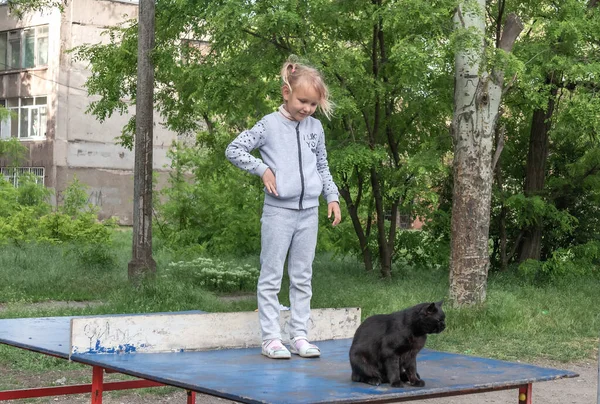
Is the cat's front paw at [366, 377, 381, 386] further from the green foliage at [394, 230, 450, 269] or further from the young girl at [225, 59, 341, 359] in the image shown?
the green foliage at [394, 230, 450, 269]

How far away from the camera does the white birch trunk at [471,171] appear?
41.7ft

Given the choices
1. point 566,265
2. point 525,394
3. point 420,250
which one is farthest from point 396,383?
point 420,250

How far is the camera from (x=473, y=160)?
12.7 m

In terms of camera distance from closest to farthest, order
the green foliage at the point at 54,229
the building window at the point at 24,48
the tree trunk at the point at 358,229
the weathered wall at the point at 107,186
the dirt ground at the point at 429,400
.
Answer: the dirt ground at the point at 429,400
the tree trunk at the point at 358,229
the green foliage at the point at 54,229
the building window at the point at 24,48
the weathered wall at the point at 107,186

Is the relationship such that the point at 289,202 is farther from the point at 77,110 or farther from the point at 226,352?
the point at 77,110

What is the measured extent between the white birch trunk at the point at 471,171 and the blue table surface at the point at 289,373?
733 cm

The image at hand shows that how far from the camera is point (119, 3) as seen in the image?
136ft

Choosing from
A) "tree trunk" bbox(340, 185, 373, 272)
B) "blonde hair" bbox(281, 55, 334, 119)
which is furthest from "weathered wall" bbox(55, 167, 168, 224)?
"blonde hair" bbox(281, 55, 334, 119)

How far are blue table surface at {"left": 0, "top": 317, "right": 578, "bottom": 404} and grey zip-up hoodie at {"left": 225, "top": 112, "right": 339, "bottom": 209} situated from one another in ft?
2.93

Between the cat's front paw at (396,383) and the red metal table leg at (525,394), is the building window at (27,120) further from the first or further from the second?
the cat's front paw at (396,383)

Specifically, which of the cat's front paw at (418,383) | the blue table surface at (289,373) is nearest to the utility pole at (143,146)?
the blue table surface at (289,373)

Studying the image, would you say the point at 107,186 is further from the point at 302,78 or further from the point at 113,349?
the point at 113,349

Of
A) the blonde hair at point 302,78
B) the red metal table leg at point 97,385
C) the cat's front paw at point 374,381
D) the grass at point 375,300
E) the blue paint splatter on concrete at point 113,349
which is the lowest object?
the grass at point 375,300

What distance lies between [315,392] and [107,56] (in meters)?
14.9
